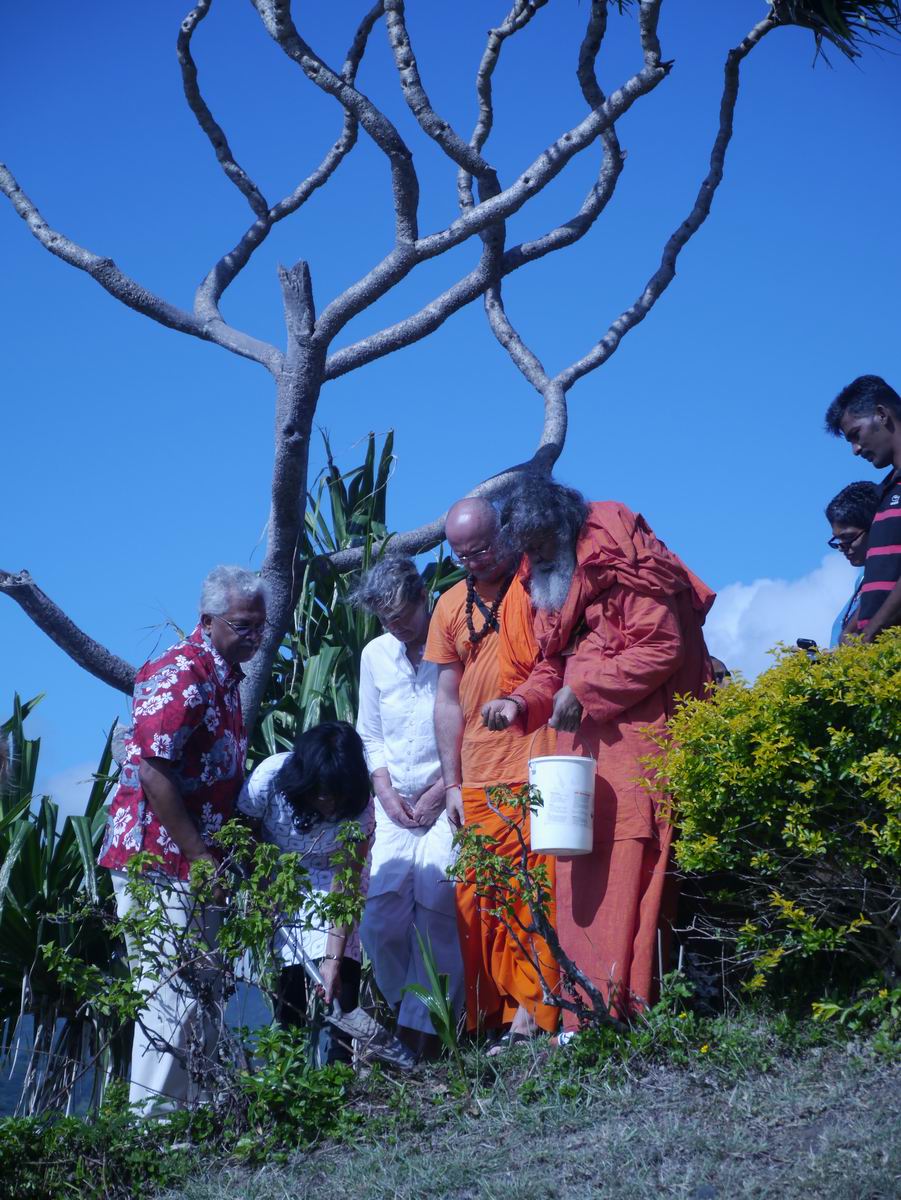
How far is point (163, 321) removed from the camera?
7305 millimetres

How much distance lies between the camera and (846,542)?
547cm

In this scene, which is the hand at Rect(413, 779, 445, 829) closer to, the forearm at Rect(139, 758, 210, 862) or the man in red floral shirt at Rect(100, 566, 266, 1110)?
the man in red floral shirt at Rect(100, 566, 266, 1110)

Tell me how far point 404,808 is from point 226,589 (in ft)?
3.91

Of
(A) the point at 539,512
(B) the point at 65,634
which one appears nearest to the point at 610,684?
(A) the point at 539,512

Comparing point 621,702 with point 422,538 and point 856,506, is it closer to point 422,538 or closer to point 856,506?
point 856,506

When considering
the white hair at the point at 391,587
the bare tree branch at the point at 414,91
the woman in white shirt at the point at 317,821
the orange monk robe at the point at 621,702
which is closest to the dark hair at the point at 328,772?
the woman in white shirt at the point at 317,821

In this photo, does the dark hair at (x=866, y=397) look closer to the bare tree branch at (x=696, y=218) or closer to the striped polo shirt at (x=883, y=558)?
the striped polo shirt at (x=883, y=558)

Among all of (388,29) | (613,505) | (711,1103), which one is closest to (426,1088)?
(711,1103)

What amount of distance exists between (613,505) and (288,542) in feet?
6.54

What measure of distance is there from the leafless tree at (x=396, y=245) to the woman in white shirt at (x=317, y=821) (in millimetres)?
1384

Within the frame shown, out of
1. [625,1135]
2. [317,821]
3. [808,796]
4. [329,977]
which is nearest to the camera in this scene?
[625,1135]

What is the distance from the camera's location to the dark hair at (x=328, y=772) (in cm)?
502

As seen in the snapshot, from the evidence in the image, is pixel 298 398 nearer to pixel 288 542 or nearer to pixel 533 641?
pixel 288 542

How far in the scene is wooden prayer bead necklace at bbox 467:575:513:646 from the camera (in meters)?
5.37
